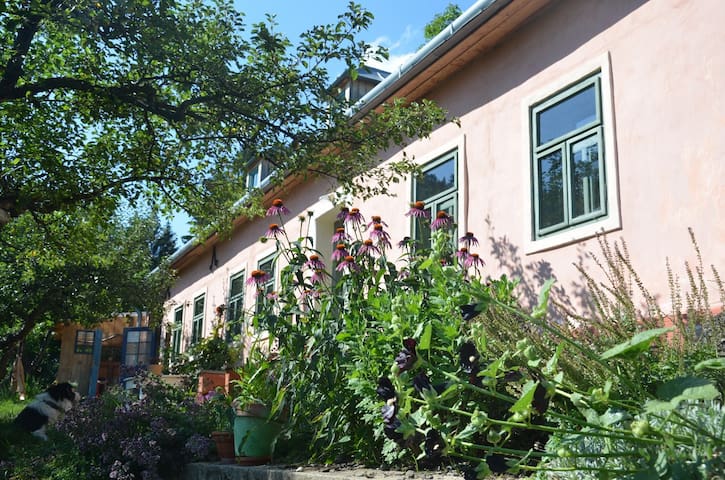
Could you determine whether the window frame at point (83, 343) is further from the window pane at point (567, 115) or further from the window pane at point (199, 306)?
the window pane at point (567, 115)

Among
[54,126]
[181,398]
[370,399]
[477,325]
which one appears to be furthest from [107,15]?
[477,325]

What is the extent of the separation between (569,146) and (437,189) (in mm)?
2115

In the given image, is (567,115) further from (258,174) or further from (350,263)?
(258,174)

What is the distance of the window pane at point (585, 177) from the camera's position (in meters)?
5.46

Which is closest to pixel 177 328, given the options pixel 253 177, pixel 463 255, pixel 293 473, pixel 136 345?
pixel 136 345

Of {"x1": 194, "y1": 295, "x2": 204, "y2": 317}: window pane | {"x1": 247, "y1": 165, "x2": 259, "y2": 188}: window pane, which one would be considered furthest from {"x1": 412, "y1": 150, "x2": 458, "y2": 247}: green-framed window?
{"x1": 194, "y1": 295, "x2": 204, "y2": 317}: window pane

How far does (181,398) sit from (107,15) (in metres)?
3.50

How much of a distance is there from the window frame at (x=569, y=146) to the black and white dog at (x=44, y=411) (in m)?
6.40

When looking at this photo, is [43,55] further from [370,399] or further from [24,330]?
[24,330]

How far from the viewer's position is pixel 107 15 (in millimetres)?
6199

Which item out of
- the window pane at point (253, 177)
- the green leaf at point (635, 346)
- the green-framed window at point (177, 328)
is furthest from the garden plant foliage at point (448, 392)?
the green-framed window at point (177, 328)

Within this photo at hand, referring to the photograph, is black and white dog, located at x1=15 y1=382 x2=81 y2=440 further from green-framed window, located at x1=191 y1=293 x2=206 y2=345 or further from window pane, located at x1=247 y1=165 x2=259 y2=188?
window pane, located at x1=247 y1=165 x2=259 y2=188

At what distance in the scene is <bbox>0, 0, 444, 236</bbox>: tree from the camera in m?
6.56

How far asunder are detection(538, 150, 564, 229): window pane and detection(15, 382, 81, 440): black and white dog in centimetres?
648
